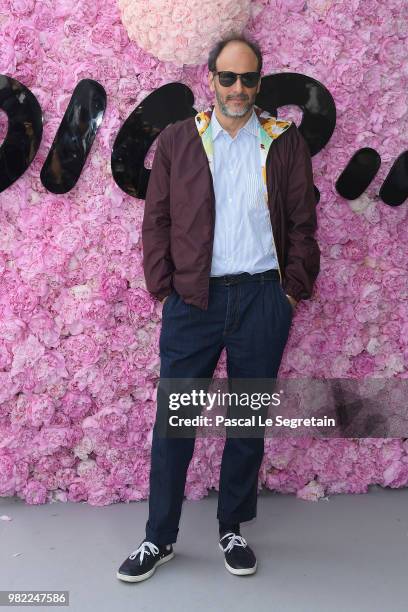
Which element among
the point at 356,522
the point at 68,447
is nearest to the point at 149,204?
the point at 68,447

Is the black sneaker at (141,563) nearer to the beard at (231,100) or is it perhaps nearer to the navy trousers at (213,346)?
the navy trousers at (213,346)

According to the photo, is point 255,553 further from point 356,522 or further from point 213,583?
point 356,522

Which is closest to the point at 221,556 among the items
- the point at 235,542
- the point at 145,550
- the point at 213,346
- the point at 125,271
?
the point at 235,542

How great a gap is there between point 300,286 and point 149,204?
0.60 m

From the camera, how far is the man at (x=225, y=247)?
91.3 inches

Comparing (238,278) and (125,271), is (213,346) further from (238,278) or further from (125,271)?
(125,271)

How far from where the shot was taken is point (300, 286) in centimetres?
242

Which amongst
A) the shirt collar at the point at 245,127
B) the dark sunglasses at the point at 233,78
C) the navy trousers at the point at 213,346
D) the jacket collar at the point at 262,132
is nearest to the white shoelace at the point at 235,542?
the navy trousers at the point at 213,346

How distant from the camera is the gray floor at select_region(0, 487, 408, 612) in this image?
2.28m

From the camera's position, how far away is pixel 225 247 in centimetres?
234

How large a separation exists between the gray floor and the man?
99mm

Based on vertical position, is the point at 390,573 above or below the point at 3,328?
below

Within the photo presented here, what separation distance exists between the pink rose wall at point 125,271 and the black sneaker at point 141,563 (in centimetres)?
56

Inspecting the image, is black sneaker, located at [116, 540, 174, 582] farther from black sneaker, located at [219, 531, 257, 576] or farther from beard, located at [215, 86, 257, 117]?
beard, located at [215, 86, 257, 117]
